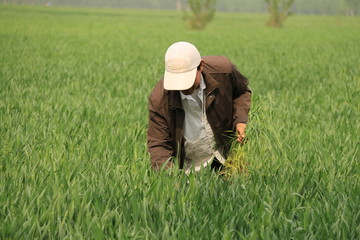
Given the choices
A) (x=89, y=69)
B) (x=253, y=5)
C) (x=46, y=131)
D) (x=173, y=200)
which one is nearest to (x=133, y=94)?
(x=46, y=131)

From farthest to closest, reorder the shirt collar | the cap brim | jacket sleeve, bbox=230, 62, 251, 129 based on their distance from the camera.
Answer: jacket sleeve, bbox=230, 62, 251, 129 → the shirt collar → the cap brim

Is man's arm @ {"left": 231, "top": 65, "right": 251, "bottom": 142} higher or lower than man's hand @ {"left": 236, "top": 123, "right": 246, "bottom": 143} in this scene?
higher

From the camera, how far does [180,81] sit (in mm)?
3311

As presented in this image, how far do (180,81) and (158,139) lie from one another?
583mm

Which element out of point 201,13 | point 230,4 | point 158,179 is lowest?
point 230,4

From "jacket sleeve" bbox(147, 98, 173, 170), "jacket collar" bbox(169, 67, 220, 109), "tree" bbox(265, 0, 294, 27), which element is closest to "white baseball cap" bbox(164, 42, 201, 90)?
"jacket collar" bbox(169, 67, 220, 109)

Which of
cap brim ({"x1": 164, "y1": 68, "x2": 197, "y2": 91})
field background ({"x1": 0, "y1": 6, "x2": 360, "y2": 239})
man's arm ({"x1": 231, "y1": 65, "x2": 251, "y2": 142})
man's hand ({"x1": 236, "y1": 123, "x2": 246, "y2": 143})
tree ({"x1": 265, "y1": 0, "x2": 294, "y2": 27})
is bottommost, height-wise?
tree ({"x1": 265, "y1": 0, "x2": 294, "y2": 27})

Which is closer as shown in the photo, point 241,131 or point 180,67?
point 180,67

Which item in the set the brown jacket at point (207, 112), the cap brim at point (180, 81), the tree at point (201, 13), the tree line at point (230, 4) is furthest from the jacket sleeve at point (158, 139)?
the tree line at point (230, 4)

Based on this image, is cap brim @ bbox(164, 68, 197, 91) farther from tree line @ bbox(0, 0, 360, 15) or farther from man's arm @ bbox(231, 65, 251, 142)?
tree line @ bbox(0, 0, 360, 15)

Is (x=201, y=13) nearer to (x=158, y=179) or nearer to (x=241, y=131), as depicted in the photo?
(x=241, y=131)

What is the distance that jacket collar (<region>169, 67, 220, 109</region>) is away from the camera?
3643mm

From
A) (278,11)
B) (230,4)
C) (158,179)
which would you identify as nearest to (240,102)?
(158,179)

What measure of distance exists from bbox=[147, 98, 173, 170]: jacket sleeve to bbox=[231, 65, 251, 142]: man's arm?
1.48 feet
